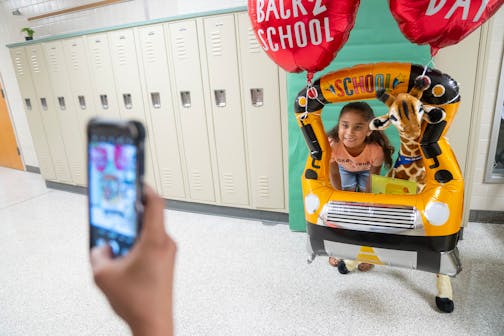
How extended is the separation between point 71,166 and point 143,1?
1.98 m

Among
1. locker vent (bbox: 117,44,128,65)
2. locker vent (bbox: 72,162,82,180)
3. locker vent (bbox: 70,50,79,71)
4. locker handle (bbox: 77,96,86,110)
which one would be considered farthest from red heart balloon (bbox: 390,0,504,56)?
locker vent (bbox: 72,162,82,180)

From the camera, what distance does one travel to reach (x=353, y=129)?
1803 millimetres

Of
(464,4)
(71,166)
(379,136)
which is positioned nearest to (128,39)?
(71,166)

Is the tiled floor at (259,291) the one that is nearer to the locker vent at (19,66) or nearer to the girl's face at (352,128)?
the girl's face at (352,128)

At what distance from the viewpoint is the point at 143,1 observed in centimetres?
329

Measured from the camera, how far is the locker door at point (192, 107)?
2.73m

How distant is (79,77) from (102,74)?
1.15 ft

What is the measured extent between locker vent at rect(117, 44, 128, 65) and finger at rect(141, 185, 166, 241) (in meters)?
3.02

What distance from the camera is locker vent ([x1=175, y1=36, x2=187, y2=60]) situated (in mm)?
2744

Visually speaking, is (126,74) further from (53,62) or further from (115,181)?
(115,181)

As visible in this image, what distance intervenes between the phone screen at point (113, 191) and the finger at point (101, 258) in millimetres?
15

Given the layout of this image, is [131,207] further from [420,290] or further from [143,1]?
[143,1]

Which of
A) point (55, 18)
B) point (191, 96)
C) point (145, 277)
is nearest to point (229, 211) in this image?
point (191, 96)

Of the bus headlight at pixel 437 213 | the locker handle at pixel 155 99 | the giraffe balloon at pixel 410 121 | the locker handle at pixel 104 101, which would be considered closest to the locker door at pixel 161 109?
the locker handle at pixel 155 99
